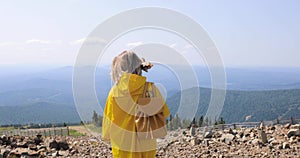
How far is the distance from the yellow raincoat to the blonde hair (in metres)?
0.07

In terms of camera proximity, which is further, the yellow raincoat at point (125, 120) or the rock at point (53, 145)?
the rock at point (53, 145)

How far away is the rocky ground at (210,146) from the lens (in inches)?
402

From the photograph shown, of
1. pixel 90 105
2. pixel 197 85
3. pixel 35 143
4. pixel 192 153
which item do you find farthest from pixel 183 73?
Result: pixel 35 143

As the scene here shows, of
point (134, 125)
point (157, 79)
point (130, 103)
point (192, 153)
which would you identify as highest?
point (157, 79)

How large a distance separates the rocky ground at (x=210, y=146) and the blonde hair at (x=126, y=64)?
536 cm

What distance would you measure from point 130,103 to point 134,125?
313 mm

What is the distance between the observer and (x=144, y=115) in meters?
4.41

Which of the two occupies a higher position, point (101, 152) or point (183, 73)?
point (183, 73)

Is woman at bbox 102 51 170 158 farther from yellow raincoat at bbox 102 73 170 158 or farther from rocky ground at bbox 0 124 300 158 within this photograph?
rocky ground at bbox 0 124 300 158

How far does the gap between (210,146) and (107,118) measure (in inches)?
288

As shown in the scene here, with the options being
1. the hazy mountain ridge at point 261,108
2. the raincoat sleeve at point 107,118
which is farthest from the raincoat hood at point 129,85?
the hazy mountain ridge at point 261,108

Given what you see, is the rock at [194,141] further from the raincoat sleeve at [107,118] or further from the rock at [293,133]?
the raincoat sleeve at [107,118]

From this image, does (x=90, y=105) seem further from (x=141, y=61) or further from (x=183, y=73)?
(x=183, y=73)

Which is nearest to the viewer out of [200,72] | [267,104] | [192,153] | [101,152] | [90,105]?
[90,105]
